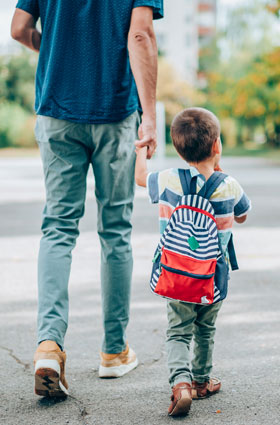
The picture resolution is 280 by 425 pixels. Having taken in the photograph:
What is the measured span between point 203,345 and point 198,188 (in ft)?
2.10

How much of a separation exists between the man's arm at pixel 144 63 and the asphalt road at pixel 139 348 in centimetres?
100

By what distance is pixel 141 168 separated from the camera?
2.74 meters

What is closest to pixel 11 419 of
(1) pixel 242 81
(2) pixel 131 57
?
(2) pixel 131 57

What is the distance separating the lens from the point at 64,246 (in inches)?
112

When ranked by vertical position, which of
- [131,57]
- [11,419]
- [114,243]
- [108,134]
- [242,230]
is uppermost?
[131,57]

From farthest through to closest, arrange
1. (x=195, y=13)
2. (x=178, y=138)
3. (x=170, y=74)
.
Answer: (x=195, y=13) < (x=170, y=74) < (x=178, y=138)

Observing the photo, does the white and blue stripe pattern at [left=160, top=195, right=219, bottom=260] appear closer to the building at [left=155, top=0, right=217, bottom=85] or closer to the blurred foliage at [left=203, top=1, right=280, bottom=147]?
the blurred foliage at [left=203, top=1, right=280, bottom=147]

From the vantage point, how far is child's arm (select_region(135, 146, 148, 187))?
2.73 meters

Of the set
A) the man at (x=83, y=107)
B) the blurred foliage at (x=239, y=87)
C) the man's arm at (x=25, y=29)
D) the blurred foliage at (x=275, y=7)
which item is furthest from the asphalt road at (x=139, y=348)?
the blurred foliage at (x=239, y=87)

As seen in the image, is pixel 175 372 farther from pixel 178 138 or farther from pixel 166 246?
pixel 178 138

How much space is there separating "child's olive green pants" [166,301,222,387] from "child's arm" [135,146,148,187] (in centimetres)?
50

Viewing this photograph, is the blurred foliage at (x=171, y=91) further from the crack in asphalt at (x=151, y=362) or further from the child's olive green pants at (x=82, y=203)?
the child's olive green pants at (x=82, y=203)

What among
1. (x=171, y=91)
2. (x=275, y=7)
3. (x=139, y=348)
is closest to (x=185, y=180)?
(x=139, y=348)

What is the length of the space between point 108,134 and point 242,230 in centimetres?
497
